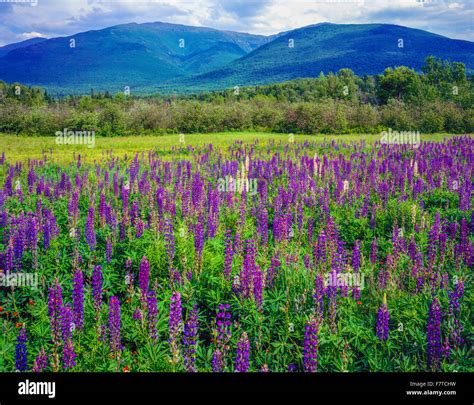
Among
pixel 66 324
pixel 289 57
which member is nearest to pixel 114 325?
pixel 66 324

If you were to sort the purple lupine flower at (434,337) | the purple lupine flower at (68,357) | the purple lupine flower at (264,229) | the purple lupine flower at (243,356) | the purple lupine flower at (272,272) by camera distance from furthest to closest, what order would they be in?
the purple lupine flower at (264,229) → the purple lupine flower at (272,272) → the purple lupine flower at (434,337) → the purple lupine flower at (68,357) → the purple lupine flower at (243,356)

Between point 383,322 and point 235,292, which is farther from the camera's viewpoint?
point 235,292

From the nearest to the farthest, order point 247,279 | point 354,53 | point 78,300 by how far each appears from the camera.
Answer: point 78,300
point 247,279
point 354,53

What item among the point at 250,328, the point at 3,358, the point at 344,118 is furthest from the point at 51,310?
the point at 344,118

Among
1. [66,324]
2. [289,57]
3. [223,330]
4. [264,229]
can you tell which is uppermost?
[289,57]

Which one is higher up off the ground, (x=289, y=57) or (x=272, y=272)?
(x=289, y=57)

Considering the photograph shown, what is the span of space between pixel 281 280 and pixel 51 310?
286 centimetres

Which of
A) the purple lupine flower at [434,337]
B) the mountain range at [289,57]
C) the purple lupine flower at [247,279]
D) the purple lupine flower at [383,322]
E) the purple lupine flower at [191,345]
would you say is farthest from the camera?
the mountain range at [289,57]

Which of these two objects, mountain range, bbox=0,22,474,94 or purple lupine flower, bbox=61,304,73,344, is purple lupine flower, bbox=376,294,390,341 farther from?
mountain range, bbox=0,22,474,94

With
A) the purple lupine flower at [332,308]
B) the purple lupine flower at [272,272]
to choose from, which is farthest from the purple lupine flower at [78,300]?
the purple lupine flower at [332,308]

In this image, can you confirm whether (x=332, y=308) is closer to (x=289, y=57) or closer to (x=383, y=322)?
(x=383, y=322)

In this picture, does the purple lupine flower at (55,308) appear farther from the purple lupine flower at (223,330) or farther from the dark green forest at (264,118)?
the dark green forest at (264,118)

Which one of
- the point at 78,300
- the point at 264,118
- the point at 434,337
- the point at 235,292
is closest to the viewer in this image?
the point at 434,337
